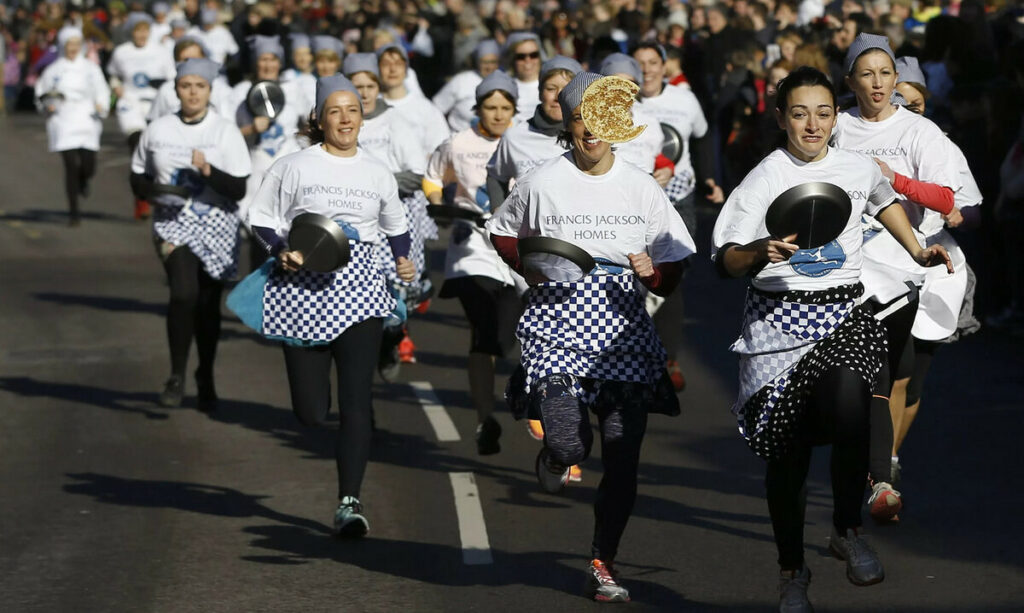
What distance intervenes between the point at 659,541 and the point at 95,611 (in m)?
2.28

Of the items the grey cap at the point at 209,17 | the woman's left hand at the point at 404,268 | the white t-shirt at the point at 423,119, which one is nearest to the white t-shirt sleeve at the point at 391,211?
the woman's left hand at the point at 404,268

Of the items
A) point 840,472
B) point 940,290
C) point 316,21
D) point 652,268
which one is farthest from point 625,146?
point 316,21

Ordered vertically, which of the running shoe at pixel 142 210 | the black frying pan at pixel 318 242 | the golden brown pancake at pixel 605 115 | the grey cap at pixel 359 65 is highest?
the golden brown pancake at pixel 605 115

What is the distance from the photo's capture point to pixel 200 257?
37.0 feet

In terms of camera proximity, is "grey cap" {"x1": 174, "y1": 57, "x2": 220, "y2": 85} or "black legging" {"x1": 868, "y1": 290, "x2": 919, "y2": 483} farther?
"grey cap" {"x1": 174, "y1": 57, "x2": 220, "y2": 85}

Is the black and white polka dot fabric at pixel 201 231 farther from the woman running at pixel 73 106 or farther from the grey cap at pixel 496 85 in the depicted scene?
the woman running at pixel 73 106

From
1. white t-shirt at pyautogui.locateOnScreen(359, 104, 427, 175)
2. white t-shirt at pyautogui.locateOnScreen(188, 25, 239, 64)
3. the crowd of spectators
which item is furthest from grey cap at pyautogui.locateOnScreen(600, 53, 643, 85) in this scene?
white t-shirt at pyautogui.locateOnScreen(188, 25, 239, 64)

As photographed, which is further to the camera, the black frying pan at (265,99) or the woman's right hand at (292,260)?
the black frying pan at (265,99)

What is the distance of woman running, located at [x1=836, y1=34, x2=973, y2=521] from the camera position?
25.6 ft

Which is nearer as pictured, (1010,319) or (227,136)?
(227,136)

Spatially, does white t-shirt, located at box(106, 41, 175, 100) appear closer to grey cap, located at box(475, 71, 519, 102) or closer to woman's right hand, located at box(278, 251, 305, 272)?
grey cap, located at box(475, 71, 519, 102)

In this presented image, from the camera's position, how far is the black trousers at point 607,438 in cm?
698

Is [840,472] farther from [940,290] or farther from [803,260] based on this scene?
[940,290]

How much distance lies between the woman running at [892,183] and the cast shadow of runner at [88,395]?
15.6 feet
